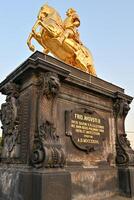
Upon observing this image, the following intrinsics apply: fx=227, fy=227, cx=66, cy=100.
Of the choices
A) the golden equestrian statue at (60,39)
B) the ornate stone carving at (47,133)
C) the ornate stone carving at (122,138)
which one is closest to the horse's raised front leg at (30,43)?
the golden equestrian statue at (60,39)

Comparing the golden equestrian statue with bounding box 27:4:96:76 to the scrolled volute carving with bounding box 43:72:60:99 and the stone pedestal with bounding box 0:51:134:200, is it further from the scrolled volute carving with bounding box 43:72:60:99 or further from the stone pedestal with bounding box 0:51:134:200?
the scrolled volute carving with bounding box 43:72:60:99

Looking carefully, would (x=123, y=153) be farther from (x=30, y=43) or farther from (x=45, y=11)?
(x=45, y=11)

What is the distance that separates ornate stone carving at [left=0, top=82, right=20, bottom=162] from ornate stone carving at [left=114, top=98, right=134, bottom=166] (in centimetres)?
363

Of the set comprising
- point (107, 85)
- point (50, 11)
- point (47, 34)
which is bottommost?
point (107, 85)

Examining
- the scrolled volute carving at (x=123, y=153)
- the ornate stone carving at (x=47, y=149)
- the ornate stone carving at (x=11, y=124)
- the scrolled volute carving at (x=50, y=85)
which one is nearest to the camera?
the ornate stone carving at (x=47, y=149)

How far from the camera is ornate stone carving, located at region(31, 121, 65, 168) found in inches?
207

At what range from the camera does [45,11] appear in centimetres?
869

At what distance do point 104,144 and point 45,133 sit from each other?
8.99 ft

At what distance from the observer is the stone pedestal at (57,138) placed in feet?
17.5

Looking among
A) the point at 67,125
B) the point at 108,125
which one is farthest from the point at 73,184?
the point at 108,125

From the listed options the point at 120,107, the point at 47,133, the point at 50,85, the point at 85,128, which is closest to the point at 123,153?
the point at 120,107

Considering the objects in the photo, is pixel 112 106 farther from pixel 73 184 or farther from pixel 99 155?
pixel 73 184

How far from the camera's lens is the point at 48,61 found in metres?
6.46

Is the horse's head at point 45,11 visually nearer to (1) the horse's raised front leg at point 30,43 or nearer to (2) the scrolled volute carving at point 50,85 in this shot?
(1) the horse's raised front leg at point 30,43
